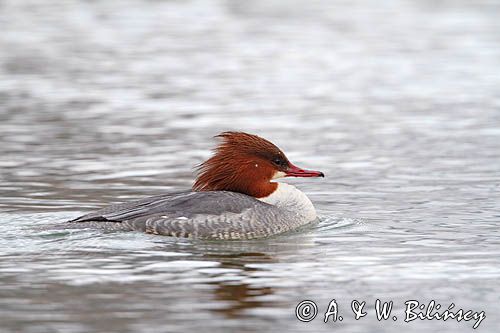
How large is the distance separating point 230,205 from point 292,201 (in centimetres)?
73

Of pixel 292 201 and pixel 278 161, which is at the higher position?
pixel 278 161

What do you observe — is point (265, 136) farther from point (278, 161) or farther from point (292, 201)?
point (292, 201)

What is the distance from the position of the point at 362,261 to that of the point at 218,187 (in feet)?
6.44

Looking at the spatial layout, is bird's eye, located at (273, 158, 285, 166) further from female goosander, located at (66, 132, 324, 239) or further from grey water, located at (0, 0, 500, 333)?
grey water, located at (0, 0, 500, 333)

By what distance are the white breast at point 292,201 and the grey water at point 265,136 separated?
0.14 m

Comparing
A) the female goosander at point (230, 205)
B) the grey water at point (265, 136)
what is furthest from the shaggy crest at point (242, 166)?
the grey water at point (265, 136)

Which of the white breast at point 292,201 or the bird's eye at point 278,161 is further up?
the bird's eye at point 278,161

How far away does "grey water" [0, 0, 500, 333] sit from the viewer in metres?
8.73

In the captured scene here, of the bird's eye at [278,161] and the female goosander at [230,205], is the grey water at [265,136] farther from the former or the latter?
the bird's eye at [278,161]

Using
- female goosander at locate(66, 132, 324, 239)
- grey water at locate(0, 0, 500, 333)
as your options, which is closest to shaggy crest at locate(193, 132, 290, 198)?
female goosander at locate(66, 132, 324, 239)

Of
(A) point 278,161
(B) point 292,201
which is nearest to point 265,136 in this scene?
(A) point 278,161

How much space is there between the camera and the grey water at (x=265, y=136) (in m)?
8.73

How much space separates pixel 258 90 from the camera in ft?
64.6

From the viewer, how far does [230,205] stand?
1086cm
